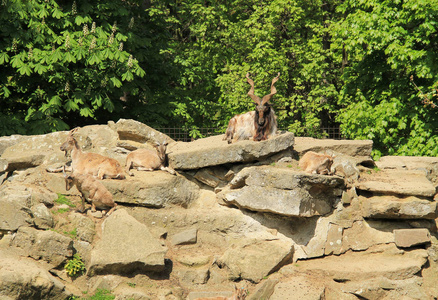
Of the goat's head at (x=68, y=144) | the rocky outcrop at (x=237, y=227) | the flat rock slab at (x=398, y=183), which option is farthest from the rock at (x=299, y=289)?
the goat's head at (x=68, y=144)

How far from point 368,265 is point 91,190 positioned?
5.91 m

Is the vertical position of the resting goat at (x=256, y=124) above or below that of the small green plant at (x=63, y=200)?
above

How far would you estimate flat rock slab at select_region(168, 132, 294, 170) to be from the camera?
1242 cm

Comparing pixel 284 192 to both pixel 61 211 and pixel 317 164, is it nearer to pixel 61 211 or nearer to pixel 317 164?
pixel 317 164

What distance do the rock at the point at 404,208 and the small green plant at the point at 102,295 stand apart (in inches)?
223

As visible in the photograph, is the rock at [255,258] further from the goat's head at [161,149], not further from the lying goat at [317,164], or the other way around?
the goat's head at [161,149]

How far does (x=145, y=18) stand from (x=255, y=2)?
4.63 m

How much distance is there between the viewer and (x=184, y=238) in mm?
12180

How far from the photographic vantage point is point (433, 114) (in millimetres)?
16281

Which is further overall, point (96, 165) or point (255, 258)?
point (96, 165)

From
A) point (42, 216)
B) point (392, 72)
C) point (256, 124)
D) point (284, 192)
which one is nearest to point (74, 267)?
point (42, 216)

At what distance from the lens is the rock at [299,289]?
1081 centimetres

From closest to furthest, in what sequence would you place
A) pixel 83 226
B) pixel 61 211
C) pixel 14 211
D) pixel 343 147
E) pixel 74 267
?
pixel 74 267 < pixel 14 211 < pixel 83 226 < pixel 61 211 < pixel 343 147

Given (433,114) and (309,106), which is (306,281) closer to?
(433,114)
